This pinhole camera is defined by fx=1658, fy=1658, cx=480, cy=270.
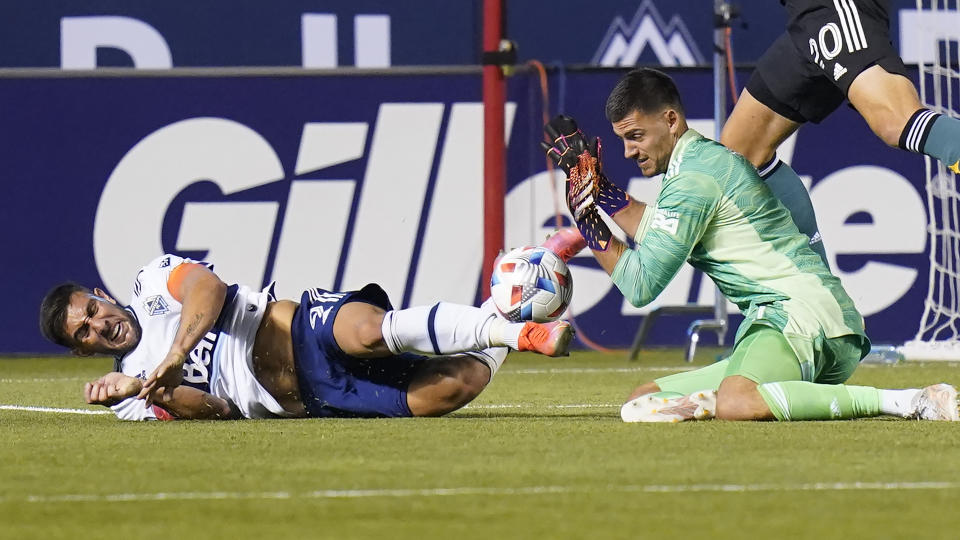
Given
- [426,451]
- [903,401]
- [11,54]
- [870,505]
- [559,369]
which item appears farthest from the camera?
[11,54]

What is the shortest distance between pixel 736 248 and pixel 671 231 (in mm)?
263

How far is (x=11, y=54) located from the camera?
448 inches

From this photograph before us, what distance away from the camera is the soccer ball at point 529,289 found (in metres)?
5.13

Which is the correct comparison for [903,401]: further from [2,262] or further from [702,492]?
[2,262]

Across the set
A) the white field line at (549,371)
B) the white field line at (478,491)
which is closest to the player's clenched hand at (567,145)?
the white field line at (478,491)

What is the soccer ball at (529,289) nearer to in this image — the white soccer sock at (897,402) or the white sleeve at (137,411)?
the white soccer sock at (897,402)

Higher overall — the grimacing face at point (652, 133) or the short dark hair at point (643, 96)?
the short dark hair at point (643, 96)

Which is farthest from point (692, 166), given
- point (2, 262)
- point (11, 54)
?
point (11, 54)

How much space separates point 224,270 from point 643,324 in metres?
2.53

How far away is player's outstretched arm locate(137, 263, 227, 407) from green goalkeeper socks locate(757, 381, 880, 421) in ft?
5.62

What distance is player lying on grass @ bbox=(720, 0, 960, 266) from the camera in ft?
17.0

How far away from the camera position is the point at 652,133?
5.31 m

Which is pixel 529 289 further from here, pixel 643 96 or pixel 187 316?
pixel 187 316

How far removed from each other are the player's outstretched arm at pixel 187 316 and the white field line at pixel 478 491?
142cm
